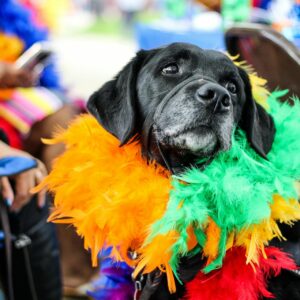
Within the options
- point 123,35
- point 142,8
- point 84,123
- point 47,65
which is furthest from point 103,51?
point 84,123

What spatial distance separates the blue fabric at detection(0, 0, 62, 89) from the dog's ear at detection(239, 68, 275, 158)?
1883 millimetres

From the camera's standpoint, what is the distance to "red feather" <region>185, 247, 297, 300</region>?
5.18ft

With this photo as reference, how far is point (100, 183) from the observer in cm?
171

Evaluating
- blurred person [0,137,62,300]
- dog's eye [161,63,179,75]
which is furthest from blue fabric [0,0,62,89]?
dog's eye [161,63,179,75]

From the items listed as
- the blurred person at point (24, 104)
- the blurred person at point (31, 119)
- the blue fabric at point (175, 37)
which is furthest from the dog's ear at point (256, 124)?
the blurred person at point (24, 104)

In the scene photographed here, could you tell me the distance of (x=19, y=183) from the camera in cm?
190

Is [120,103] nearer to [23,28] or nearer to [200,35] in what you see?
[200,35]

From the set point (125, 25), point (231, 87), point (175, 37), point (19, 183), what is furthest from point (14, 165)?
point (125, 25)

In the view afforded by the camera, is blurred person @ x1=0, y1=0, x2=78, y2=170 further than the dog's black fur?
Yes

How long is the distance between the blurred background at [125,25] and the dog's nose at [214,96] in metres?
0.89

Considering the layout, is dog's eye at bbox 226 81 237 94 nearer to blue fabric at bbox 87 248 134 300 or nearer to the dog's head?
the dog's head

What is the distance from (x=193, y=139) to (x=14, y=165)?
0.63 m

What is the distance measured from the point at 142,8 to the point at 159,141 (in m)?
17.9

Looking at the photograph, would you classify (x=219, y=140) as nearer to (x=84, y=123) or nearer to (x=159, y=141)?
(x=159, y=141)
